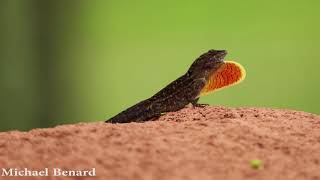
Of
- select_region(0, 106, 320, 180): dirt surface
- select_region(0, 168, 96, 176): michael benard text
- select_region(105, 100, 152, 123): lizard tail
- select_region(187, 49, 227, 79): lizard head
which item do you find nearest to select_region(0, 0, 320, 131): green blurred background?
select_region(187, 49, 227, 79): lizard head

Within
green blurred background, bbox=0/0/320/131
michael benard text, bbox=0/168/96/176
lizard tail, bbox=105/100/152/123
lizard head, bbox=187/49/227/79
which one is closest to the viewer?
michael benard text, bbox=0/168/96/176

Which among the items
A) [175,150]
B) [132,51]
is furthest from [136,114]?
[175,150]

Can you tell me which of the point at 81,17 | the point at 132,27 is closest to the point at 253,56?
the point at 132,27

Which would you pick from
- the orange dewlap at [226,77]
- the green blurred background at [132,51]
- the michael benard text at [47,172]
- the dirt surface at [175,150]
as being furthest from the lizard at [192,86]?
the michael benard text at [47,172]

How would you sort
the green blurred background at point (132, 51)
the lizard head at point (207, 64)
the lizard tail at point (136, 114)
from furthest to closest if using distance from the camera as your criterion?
the green blurred background at point (132, 51) < the lizard head at point (207, 64) < the lizard tail at point (136, 114)

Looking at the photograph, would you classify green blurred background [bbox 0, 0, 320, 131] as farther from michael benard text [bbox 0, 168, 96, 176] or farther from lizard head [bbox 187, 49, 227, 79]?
michael benard text [bbox 0, 168, 96, 176]

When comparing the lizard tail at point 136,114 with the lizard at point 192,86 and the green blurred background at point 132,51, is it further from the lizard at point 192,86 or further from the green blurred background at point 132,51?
the green blurred background at point 132,51
